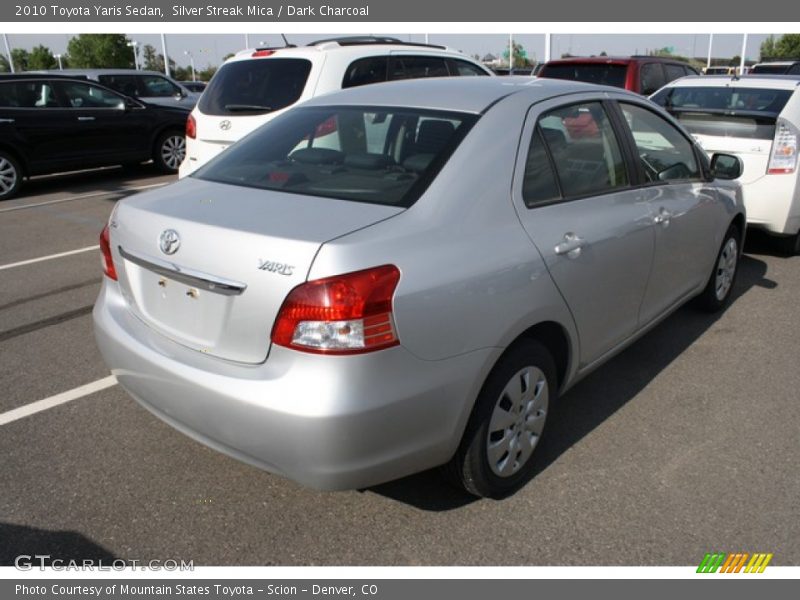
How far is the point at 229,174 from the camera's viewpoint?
3.10 metres

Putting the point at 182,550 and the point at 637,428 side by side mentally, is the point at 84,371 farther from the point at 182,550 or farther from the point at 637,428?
the point at 637,428

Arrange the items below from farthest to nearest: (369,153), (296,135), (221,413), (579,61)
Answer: (579,61)
(296,135)
(369,153)
(221,413)

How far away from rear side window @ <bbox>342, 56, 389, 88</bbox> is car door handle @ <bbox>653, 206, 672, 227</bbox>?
3.73 metres

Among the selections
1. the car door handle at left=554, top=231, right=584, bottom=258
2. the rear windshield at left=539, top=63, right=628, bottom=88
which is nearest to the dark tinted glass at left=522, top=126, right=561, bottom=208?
the car door handle at left=554, top=231, right=584, bottom=258

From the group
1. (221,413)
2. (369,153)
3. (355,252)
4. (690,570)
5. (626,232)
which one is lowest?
(690,570)

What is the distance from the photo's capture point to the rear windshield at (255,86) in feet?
21.0

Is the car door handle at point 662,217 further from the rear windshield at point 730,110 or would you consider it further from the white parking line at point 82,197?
the white parking line at point 82,197

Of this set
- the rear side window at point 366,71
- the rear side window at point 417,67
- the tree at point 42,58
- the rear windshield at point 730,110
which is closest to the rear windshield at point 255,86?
the rear side window at point 366,71

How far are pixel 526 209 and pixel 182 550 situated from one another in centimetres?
189

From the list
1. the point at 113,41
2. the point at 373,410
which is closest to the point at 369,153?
the point at 373,410

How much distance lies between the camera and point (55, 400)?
12.2ft

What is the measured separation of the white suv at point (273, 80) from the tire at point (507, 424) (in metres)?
4.21

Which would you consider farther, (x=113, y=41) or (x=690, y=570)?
(x=113, y=41)

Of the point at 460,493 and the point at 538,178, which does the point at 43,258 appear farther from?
the point at 538,178
